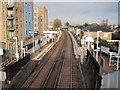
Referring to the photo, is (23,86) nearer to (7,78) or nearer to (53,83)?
(7,78)

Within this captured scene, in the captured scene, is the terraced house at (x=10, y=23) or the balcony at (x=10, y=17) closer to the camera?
the terraced house at (x=10, y=23)

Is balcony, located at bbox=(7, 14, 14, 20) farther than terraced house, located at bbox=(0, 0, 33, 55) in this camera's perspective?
Yes

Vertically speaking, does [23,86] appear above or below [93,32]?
below

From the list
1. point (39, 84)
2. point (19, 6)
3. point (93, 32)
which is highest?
point (19, 6)

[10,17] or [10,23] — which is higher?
[10,17]

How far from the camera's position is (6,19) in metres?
25.1

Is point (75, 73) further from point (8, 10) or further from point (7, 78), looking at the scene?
point (8, 10)

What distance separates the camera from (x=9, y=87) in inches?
394

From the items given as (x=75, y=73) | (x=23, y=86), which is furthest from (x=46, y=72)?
(x=23, y=86)

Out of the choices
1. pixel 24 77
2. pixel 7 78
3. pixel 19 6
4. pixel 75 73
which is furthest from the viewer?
pixel 19 6

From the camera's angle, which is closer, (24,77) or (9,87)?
(9,87)

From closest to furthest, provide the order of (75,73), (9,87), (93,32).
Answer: (9,87)
(75,73)
(93,32)

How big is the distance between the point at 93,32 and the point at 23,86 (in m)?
28.9

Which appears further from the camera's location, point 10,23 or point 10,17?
point 10,23
